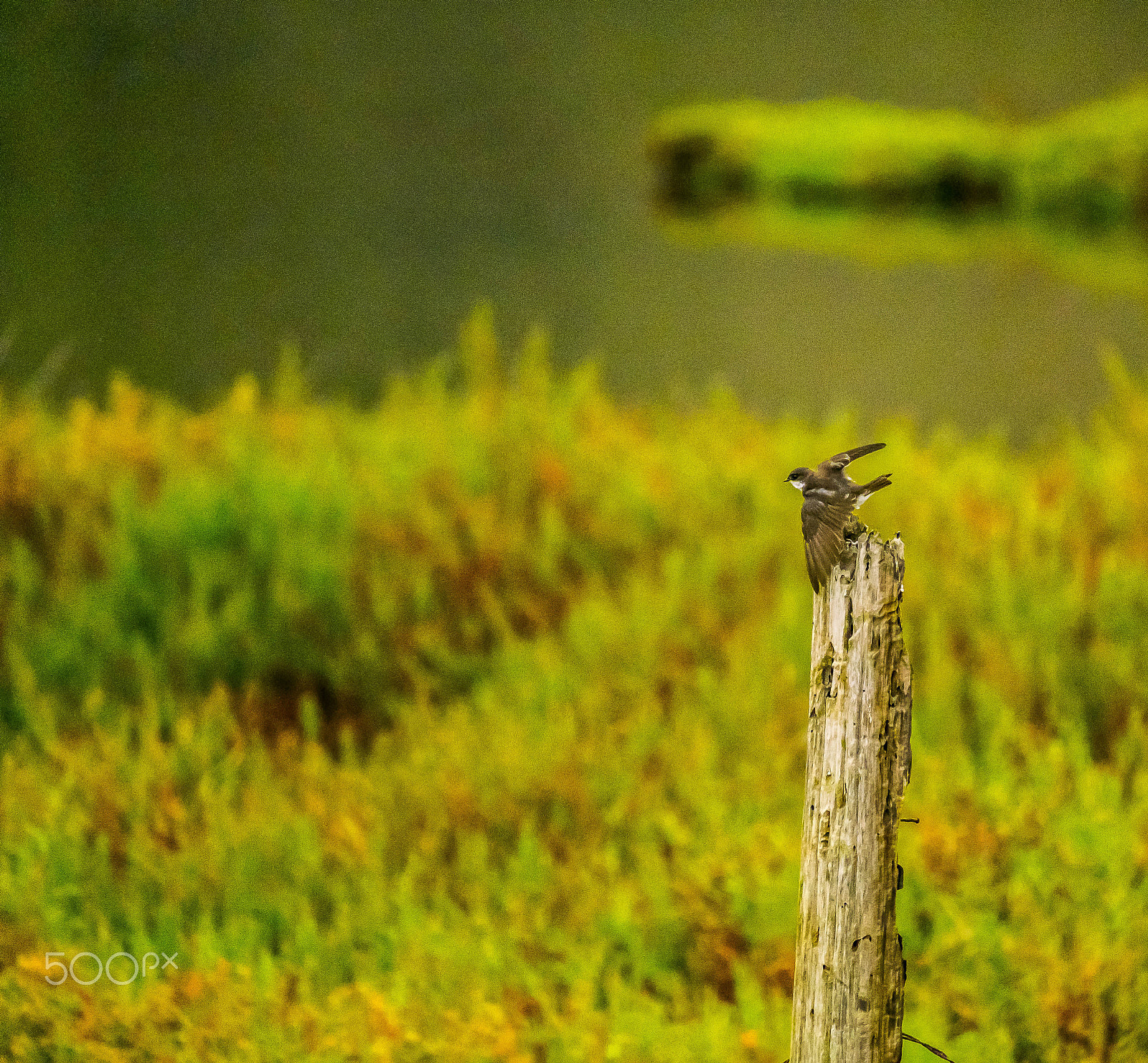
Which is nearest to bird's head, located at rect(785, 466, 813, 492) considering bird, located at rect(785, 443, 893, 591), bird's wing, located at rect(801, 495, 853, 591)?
bird, located at rect(785, 443, 893, 591)

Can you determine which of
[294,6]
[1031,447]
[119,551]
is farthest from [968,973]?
[294,6]

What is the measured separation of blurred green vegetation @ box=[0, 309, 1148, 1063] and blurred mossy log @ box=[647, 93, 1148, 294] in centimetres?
1008

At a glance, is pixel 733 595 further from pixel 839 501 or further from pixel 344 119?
pixel 344 119

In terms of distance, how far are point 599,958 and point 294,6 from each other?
751 cm

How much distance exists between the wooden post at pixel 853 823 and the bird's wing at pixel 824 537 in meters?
0.02

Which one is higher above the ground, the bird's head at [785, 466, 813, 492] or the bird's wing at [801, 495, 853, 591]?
the bird's head at [785, 466, 813, 492]

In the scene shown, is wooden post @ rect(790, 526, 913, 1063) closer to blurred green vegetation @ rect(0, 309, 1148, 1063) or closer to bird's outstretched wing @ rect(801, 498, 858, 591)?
bird's outstretched wing @ rect(801, 498, 858, 591)

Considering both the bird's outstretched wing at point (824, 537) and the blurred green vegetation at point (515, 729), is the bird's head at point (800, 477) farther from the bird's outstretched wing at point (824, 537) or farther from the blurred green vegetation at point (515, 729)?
the blurred green vegetation at point (515, 729)

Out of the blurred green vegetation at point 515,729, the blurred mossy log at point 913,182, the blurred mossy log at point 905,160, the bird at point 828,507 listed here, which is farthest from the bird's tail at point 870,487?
the blurred mossy log at point 905,160

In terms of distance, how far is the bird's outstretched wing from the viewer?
6.38 feet

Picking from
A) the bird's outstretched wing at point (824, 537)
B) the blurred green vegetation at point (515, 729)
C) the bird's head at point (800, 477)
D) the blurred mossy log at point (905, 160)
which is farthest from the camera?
the blurred mossy log at point (905, 160)

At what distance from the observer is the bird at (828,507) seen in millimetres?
1947

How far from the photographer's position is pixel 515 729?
3.92 meters

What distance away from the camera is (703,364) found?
11547 millimetres
